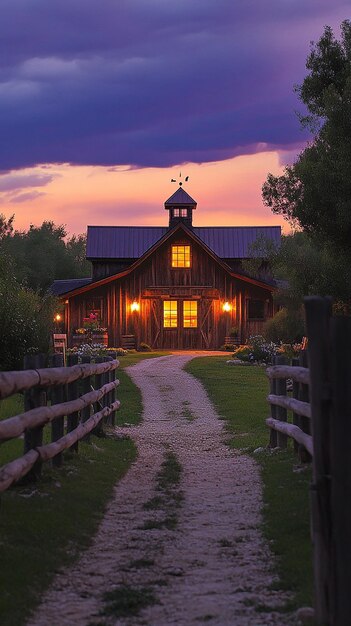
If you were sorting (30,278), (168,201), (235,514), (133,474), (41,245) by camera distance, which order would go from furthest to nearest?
(41,245), (30,278), (168,201), (133,474), (235,514)

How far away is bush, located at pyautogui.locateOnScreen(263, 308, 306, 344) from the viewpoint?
38719mm

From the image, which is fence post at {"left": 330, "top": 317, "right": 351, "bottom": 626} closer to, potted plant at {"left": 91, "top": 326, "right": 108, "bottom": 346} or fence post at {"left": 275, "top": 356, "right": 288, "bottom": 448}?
fence post at {"left": 275, "top": 356, "right": 288, "bottom": 448}

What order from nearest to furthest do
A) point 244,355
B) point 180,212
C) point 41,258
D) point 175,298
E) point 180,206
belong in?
point 244,355 < point 175,298 < point 180,206 < point 180,212 < point 41,258

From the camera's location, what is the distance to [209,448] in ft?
48.5

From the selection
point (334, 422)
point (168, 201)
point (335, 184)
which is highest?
point (168, 201)

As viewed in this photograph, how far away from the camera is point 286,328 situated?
39.0 meters

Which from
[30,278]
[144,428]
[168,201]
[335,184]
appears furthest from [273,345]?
[30,278]

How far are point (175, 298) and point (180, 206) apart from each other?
22.9 feet

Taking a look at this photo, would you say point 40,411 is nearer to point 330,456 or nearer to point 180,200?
point 330,456

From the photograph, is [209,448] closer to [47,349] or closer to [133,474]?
[133,474]

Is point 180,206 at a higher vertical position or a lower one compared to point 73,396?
higher

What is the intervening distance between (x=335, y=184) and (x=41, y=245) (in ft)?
230

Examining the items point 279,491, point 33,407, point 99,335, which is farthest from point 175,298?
point 33,407

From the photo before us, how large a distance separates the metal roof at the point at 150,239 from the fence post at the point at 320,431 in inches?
1733
